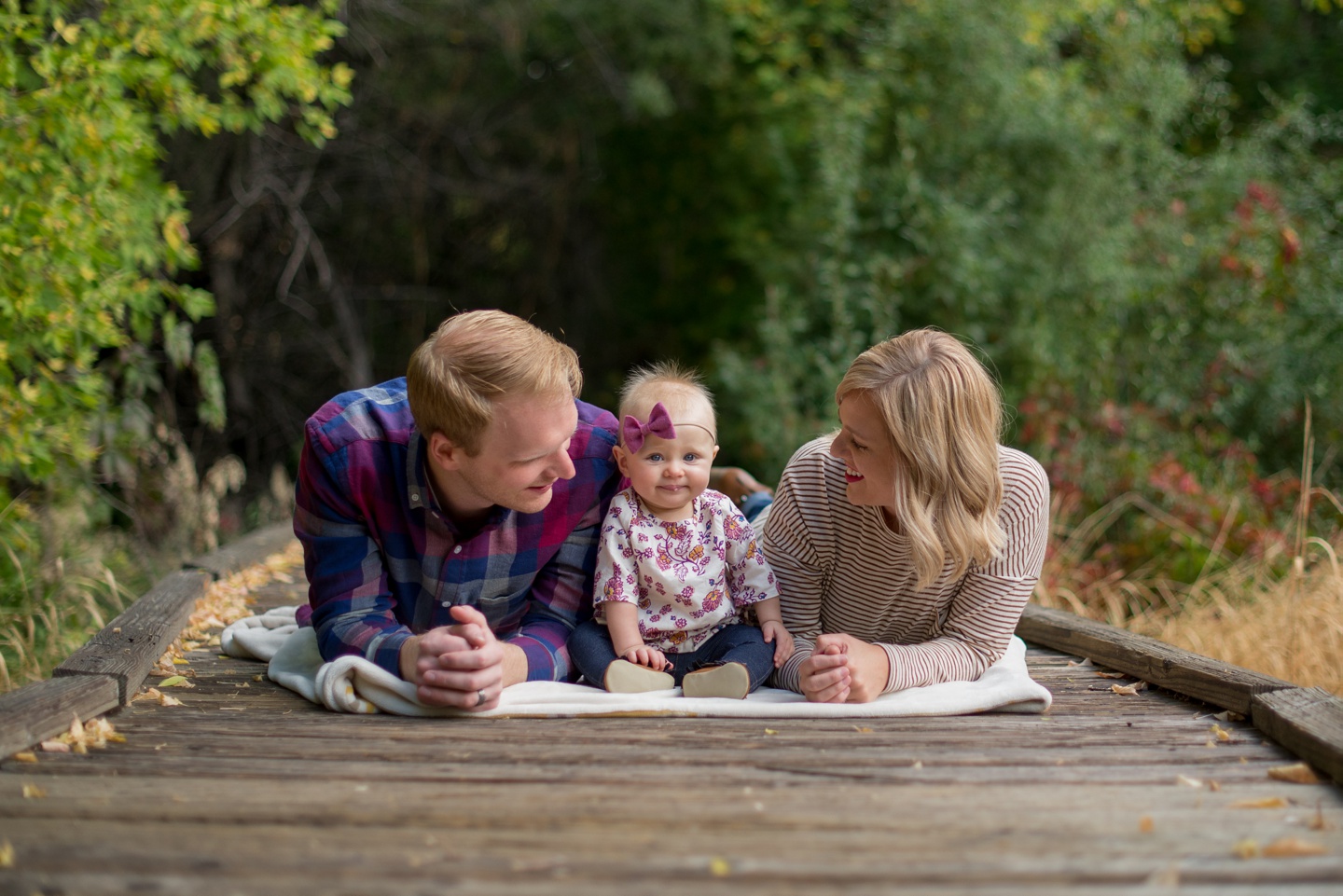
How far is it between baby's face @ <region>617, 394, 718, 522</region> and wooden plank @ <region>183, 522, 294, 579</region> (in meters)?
2.24

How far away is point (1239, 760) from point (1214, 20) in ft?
30.9

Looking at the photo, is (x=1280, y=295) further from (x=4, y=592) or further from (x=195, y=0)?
(x=4, y=592)

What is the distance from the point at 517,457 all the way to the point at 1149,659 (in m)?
1.81

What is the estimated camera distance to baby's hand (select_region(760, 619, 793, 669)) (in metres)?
2.96

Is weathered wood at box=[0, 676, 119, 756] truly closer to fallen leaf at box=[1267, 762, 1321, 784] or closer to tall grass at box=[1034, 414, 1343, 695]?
fallen leaf at box=[1267, 762, 1321, 784]

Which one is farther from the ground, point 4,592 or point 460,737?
point 460,737

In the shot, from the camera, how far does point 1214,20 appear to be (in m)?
9.88

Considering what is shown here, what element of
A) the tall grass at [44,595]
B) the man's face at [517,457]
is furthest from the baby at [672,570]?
the tall grass at [44,595]

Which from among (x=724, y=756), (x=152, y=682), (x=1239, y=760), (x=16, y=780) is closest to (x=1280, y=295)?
(x=1239, y=760)

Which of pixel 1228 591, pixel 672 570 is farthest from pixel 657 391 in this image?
pixel 1228 591

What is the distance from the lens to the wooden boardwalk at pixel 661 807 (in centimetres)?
172

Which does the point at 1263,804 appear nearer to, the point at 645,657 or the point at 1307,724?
→ the point at 1307,724

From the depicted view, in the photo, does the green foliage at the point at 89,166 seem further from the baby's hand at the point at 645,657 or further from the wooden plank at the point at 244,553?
the baby's hand at the point at 645,657

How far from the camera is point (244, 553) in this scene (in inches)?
190
